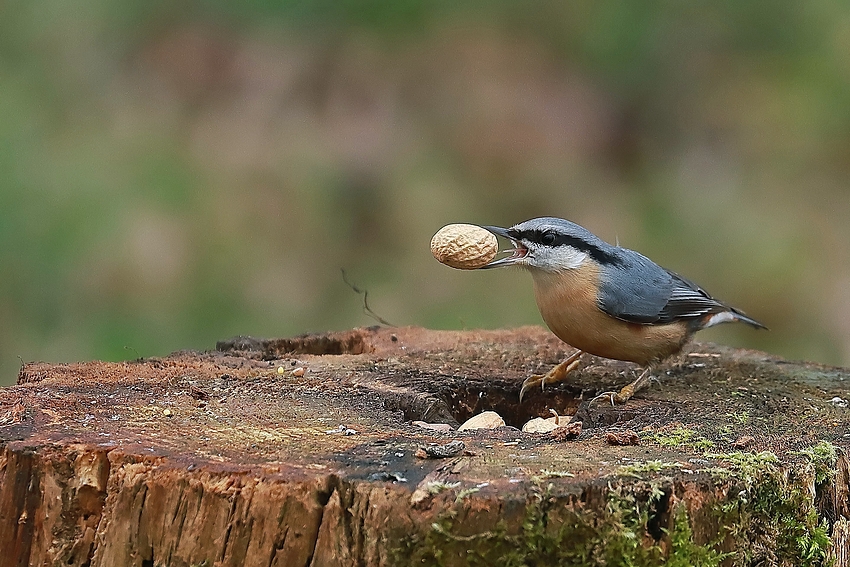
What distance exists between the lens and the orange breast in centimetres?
351

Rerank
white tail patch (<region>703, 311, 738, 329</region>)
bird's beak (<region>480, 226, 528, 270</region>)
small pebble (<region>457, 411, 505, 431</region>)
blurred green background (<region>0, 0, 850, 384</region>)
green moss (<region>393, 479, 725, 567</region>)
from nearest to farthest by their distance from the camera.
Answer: green moss (<region>393, 479, 725, 567</region>)
small pebble (<region>457, 411, 505, 431</region>)
bird's beak (<region>480, 226, 528, 270</region>)
white tail patch (<region>703, 311, 738, 329</region>)
blurred green background (<region>0, 0, 850, 384</region>)

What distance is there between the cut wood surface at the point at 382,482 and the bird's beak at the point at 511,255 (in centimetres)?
70

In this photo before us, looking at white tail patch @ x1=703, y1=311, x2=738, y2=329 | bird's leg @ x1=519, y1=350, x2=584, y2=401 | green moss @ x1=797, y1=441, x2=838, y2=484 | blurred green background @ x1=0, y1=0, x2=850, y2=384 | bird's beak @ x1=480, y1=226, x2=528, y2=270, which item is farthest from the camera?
blurred green background @ x1=0, y1=0, x2=850, y2=384

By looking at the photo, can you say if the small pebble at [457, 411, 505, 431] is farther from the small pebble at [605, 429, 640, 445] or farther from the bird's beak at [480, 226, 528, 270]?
the bird's beak at [480, 226, 528, 270]

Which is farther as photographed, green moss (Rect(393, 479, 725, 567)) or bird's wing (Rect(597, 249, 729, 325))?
bird's wing (Rect(597, 249, 729, 325))

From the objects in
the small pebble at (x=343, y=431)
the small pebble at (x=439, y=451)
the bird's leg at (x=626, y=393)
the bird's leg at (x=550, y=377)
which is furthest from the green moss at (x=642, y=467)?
the bird's leg at (x=550, y=377)

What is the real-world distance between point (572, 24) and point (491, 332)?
378 cm

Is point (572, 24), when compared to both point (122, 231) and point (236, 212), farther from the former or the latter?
point (122, 231)

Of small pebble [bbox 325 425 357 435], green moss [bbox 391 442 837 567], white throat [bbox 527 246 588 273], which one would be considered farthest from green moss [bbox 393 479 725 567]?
white throat [bbox 527 246 588 273]

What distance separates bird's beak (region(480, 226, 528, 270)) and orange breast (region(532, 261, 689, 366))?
0.32 ft

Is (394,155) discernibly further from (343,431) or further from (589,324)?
(343,431)

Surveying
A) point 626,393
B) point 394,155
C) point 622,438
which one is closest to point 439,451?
point 622,438

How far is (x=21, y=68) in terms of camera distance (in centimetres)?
653

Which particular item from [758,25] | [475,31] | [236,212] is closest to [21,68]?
[236,212]
